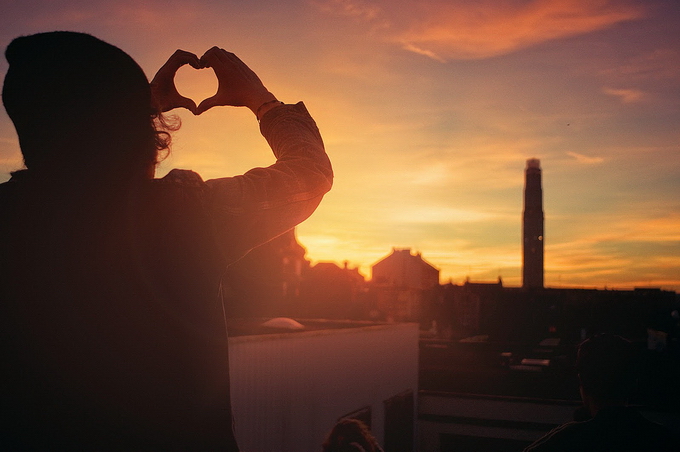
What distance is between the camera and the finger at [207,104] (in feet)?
3.75

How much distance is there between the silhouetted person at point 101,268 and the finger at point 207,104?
17cm

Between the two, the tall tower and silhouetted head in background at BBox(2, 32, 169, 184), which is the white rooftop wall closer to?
silhouetted head in background at BBox(2, 32, 169, 184)

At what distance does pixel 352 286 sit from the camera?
52.1 m

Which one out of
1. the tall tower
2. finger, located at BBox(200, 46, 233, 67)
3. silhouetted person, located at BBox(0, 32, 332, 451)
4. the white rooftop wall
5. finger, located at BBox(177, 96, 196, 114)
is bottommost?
the white rooftop wall

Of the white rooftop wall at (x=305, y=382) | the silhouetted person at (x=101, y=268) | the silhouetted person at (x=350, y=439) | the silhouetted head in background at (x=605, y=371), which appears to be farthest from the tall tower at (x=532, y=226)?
the silhouetted person at (x=101, y=268)

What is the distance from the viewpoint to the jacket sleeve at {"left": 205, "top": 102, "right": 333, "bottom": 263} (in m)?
0.98

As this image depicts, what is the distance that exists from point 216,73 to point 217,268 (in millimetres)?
394

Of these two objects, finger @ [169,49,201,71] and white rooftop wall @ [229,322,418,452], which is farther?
white rooftop wall @ [229,322,418,452]

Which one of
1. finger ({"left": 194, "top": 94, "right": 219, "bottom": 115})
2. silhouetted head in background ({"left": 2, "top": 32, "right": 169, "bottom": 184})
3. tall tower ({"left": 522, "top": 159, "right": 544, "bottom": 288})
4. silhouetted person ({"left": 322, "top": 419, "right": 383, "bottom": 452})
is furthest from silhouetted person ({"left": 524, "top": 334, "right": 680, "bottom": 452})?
tall tower ({"left": 522, "top": 159, "right": 544, "bottom": 288})

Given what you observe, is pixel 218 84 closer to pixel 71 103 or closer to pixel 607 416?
pixel 71 103

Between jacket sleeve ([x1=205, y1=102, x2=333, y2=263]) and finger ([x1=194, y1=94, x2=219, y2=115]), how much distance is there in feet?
0.35

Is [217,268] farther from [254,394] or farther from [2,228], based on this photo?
[254,394]

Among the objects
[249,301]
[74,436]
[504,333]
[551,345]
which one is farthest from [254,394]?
[504,333]

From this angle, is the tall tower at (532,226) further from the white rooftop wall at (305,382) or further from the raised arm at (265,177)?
the raised arm at (265,177)
